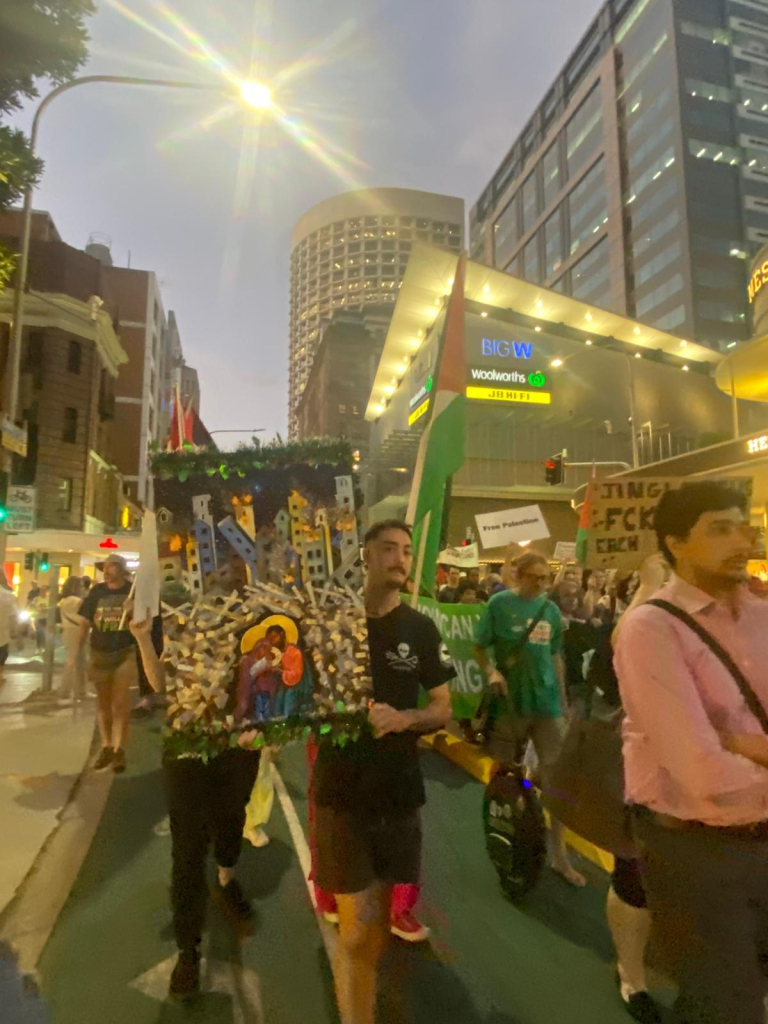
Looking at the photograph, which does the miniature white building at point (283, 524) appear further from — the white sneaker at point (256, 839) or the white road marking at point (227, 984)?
the white sneaker at point (256, 839)

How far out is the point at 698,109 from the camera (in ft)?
193

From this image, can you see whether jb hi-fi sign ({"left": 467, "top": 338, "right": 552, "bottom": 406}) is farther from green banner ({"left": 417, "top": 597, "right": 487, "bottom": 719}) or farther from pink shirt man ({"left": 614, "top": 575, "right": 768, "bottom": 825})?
pink shirt man ({"left": 614, "top": 575, "right": 768, "bottom": 825})

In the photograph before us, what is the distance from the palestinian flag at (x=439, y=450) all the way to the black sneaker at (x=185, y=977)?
6.42 ft

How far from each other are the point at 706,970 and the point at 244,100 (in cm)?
1210

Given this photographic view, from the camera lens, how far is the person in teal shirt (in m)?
4.34

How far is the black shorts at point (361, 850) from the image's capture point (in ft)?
8.47

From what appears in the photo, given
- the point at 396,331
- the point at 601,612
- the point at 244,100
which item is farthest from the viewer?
the point at 396,331

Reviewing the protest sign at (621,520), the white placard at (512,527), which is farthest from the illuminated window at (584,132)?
the protest sign at (621,520)

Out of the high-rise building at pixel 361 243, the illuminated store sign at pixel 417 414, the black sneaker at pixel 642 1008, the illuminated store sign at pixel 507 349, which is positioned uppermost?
the high-rise building at pixel 361 243

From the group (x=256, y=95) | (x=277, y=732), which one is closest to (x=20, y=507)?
(x=256, y=95)

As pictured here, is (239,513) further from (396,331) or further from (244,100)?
(396,331)

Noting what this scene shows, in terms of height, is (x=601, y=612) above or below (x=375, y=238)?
below

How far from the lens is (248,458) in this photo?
129 inches

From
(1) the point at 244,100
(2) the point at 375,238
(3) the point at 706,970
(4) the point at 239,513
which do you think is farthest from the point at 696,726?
(2) the point at 375,238
